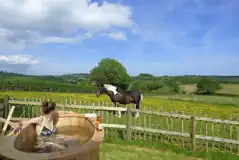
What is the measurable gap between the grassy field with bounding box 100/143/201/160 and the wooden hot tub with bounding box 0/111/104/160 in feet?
4.85

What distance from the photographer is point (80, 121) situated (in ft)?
24.1

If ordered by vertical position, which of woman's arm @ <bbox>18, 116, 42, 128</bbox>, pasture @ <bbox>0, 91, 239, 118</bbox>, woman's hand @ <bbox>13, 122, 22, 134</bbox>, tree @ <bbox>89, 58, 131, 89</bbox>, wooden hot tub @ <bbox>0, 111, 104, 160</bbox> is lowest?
pasture @ <bbox>0, 91, 239, 118</bbox>

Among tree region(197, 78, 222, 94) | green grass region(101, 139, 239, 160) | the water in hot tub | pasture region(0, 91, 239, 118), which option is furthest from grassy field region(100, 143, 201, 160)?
tree region(197, 78, 222, 94)

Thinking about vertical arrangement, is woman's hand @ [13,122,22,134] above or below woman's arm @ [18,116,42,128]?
below

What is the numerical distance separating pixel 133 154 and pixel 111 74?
7149 cm

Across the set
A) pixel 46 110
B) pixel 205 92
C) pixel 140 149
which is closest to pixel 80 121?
pixel 46 110

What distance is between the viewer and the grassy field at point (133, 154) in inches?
310

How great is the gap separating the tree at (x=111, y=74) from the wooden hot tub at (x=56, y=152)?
70064 millimetres

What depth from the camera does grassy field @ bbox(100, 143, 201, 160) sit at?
25.8 ft

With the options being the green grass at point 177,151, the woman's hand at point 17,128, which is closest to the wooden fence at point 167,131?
the green grass at point 177,151

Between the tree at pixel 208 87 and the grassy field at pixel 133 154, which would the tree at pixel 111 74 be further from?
the grassy field at pixel 133 154

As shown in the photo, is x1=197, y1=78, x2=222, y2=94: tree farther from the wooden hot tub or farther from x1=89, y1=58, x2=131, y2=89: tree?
the wooden hot tub

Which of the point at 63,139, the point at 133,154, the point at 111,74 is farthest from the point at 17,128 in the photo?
the point at 111,74

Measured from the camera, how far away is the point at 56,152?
12.6 feet
